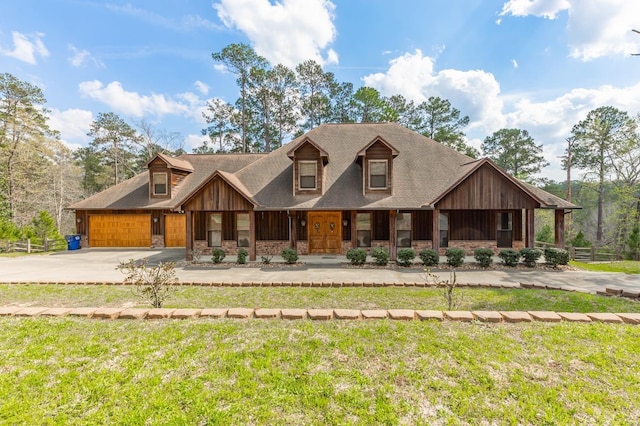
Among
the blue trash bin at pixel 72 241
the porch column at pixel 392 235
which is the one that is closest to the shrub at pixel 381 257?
the porch column at pixel 392 235

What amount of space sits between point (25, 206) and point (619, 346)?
37.9m

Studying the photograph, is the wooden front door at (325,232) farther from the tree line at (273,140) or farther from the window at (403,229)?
the tree line at (273,140)

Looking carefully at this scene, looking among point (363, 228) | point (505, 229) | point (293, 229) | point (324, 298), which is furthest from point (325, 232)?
point (505, 229)

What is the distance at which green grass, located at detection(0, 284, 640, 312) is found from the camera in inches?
249

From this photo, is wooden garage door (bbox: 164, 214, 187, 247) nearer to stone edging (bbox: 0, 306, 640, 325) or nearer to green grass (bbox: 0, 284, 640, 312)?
green grass (bbox: 0, 284, 640, 312)

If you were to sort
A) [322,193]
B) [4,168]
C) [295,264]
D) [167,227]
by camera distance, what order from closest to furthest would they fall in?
[295,264] → [322,193] → [167,227] → [4,168]

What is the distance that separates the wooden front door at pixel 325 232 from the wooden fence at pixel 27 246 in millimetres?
17805

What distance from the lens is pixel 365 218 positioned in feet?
48.8

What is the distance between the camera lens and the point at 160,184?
1845 cm

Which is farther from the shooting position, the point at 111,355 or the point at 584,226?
the point at 584,226

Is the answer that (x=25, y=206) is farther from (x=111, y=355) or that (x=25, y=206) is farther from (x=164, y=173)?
(x=111, y=355)

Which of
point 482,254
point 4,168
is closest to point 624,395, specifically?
point 482,254

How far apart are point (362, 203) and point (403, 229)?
294 centimetres

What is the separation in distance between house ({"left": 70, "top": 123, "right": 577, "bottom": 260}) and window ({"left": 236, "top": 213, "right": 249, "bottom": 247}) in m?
0.06
